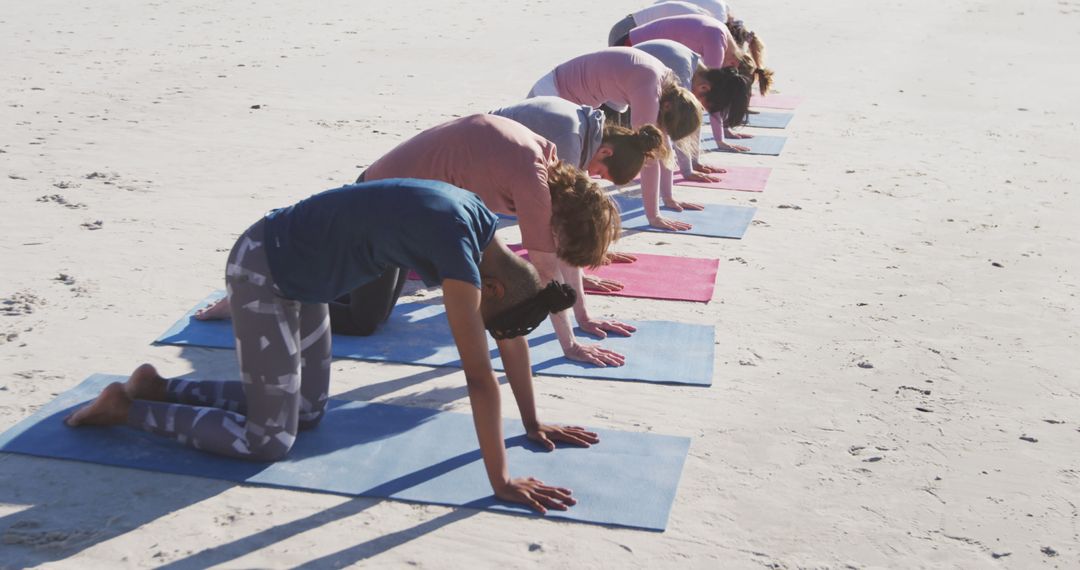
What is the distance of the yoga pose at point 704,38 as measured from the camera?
8.23m

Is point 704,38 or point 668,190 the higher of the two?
point 704,38

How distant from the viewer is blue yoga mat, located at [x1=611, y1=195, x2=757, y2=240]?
7.00m

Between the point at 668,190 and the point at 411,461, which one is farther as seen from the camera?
the point at 668,190

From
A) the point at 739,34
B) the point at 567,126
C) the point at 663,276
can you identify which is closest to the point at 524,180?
the point at 567,126

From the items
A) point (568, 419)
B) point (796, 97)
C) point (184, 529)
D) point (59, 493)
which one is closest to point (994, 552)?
point (568, 419)

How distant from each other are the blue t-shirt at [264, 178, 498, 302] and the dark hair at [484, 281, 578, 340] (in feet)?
0.70

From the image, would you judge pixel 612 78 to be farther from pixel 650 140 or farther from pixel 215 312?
pixel 215 312

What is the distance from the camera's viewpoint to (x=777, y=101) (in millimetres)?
11375

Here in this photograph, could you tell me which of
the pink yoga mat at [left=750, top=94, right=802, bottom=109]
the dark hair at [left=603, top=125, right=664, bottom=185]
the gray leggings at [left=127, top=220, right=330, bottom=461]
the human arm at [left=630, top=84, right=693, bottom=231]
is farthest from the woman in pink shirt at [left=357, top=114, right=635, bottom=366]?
the pink yoga mat at [left=750, top=94, right=802, bottom=109]

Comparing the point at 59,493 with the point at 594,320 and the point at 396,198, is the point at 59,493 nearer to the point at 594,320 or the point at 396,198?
the point at 396,198

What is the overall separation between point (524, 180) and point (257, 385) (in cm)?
125

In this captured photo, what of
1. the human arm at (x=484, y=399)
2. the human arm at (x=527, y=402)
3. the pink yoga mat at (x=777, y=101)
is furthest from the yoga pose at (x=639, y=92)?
the pink yoga mat at (x=777, y=101)

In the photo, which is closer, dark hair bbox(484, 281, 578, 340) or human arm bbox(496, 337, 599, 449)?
dark hair bbox(484, 281, 578, 340)

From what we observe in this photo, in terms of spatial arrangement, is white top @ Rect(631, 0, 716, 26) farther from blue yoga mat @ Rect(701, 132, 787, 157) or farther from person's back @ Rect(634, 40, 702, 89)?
person's back @ Rect(634, 40, 702, 89)
